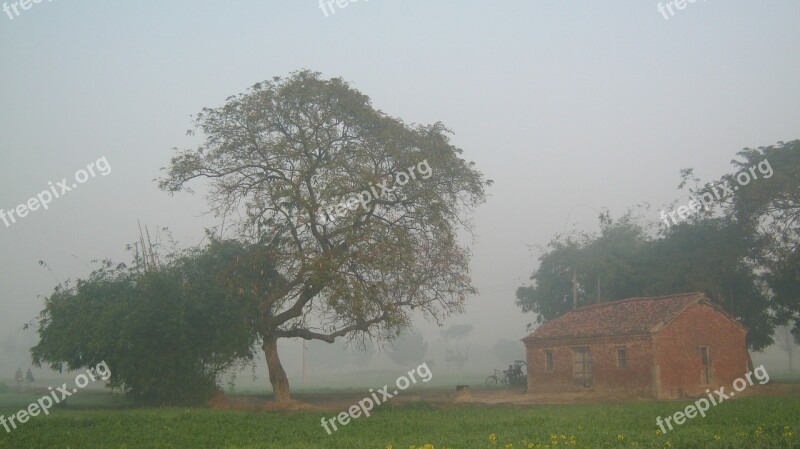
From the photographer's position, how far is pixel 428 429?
68.0 ft

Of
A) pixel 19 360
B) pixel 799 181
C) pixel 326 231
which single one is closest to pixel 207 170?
pixel 326 231

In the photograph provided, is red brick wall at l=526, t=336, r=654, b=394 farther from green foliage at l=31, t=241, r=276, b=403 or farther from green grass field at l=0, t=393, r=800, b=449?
green foliage at l=31, t=241, r=276, b=403

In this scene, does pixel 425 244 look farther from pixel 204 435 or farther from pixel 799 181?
pixel 799 181

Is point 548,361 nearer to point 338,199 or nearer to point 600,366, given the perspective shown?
point 600,366

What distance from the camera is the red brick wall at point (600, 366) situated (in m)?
32.8

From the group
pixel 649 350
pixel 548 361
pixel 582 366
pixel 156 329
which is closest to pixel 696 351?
pixel 649 350

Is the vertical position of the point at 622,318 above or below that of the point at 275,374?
above

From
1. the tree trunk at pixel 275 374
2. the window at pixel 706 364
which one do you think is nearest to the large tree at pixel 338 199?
the tree trunk at pixel 275 374

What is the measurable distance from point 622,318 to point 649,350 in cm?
378

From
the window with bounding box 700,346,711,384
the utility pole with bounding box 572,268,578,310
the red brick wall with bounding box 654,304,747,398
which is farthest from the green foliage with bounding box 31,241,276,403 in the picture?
the utility pole with bounding box 572,268,578,310

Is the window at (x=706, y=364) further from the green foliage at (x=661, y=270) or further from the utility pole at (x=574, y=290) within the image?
the utility pole at (x=574, y=290)

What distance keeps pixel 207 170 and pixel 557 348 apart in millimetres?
22108

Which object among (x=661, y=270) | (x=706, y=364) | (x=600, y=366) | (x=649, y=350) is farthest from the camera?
(x=661, y=270)

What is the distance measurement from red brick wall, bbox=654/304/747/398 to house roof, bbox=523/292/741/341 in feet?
1.42
